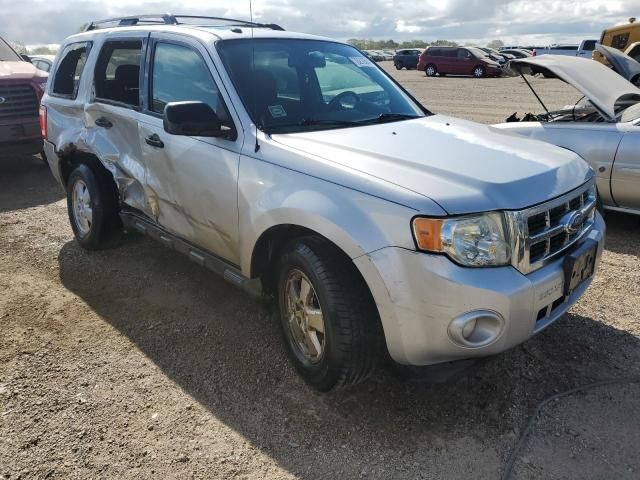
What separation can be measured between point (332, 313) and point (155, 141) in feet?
6.23

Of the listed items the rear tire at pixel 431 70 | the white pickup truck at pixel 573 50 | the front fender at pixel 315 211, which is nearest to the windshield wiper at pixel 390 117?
the front fender at pixel 315 211

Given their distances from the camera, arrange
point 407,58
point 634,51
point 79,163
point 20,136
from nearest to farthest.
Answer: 1. point 79,163
2. point 20,136
3. point 634,51
4. point 407,58

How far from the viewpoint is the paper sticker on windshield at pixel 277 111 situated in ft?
10.5

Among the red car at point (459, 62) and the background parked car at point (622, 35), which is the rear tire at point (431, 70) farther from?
the background parked car at point (622, 35)

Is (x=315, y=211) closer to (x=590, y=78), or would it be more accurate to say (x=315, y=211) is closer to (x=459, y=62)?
(x=590, y=78)

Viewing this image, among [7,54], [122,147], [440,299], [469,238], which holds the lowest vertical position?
[440,299]

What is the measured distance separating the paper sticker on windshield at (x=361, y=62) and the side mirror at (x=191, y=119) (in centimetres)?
141

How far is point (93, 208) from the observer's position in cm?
460

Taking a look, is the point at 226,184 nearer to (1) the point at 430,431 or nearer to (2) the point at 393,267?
(2) the point at 393,267

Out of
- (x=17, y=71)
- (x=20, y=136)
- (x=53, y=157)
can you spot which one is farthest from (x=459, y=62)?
(x=53, y=157)

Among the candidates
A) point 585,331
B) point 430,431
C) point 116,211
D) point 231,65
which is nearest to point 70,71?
point 116,211

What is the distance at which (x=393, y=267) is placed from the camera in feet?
7.70

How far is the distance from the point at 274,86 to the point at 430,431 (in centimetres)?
217

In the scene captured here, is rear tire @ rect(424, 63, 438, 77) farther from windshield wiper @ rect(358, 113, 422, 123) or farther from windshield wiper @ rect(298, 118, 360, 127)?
windshield wiper @ rect(298, 118, 360, 127)
